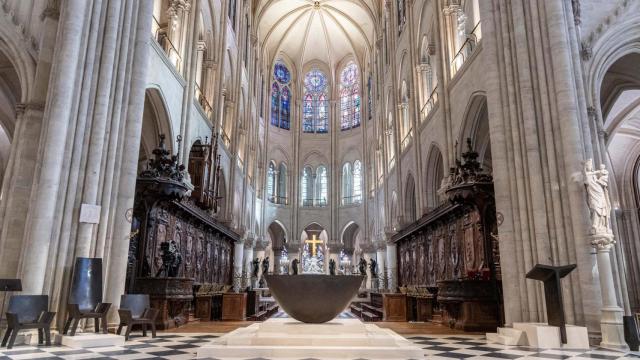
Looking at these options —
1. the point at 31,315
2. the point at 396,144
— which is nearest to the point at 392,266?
the point at 396,144

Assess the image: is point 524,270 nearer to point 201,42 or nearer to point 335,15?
point 201,42

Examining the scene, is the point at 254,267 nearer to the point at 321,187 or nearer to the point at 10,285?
the point at 321,187

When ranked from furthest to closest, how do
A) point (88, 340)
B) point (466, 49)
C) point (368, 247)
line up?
1. point (368, 247)
2. point (466, 49)
3. point (88, 340)

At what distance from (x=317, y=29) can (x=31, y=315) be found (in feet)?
111

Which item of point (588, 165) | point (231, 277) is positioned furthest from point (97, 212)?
point (231, 277)

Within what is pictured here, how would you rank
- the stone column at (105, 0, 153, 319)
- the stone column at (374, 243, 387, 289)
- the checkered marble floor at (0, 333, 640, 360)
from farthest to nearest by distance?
the stone column at (374, 243, 387, 289), the stone column at (105, 0, 153, 319), the checkered marble floor at (0, 333, 640, 360)

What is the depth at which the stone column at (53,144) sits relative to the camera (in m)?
8.15

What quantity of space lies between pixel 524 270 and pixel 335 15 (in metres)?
30.4

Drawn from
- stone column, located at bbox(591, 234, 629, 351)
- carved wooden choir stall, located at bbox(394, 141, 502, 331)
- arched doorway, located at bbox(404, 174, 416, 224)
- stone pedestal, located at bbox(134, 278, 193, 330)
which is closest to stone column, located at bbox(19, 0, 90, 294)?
stone pedestal, located at bbox(134, 278, 193, 330)

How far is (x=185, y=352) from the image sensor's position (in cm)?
662

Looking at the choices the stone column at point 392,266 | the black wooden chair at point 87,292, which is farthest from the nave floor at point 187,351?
the stone column at point 392,266

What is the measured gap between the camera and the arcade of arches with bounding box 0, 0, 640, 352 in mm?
8930

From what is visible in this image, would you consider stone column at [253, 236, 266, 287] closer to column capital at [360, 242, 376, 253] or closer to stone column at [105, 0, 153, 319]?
column capital at [360, 242, 376, 253]

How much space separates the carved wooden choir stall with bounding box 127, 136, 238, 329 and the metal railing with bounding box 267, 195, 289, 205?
1785cm
